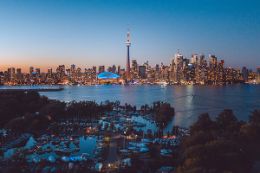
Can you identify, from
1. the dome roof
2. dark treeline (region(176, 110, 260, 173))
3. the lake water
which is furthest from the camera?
the dome roof

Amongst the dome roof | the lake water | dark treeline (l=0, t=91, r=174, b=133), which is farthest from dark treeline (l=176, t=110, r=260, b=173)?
the dome roof

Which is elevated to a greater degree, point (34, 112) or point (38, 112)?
point (38, 112)

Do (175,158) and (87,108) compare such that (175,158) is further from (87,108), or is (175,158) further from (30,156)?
(87,108)

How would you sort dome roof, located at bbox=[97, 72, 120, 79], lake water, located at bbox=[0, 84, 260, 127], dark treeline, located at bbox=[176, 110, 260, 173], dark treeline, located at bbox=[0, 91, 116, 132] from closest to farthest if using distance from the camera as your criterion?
dark treeline, located at bbox=[176, 110, 260, 173], dark treeline, located at bbox=[0, 91, 116, 132], lake water, located at bbox=[0, 84, 260, 127], dome roof, located at bbox=[97, 72, 120, 79]

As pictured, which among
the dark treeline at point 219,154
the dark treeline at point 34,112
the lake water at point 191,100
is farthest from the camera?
the lake water at point 191,100

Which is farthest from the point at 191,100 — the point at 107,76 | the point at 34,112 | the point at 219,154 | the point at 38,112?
the point at 107,76

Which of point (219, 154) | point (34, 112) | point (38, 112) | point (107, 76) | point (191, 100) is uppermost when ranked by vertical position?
point (107, 76)

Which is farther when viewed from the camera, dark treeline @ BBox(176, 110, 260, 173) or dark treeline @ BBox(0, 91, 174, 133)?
dark treeline @ BBox(0, 91, 174, 133)

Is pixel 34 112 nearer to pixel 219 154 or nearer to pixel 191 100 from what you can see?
pixel 219 154

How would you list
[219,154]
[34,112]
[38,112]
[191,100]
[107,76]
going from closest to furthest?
[219,154]
[38,112]
[34,112]
[191,100]
[107,76]

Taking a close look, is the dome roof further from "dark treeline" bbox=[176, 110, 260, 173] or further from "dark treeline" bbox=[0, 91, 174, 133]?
"dark treeline" bbox=[176, 110, 260, 173]

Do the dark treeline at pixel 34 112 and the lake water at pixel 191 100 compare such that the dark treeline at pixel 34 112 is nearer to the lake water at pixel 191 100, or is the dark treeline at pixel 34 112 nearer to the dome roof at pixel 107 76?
the lake water at pixel 191 100

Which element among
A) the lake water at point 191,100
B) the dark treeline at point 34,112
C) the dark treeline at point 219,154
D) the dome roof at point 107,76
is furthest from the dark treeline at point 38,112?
the dome roof at point 107,76
